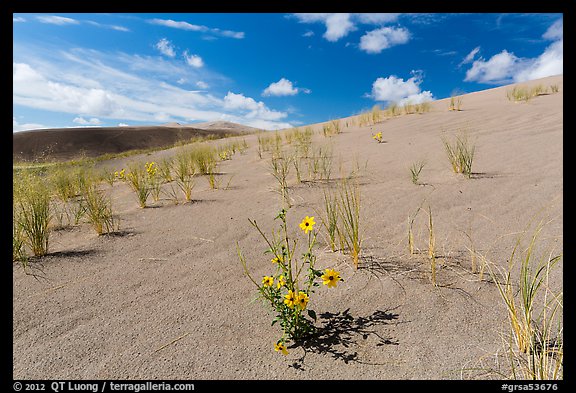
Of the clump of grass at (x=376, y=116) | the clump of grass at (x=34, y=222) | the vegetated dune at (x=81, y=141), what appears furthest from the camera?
the vegetated dune at (x=81, y=141)

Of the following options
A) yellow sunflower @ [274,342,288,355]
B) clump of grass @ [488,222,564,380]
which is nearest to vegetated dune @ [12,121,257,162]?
yellow sunflower @ [274,342,288,355]

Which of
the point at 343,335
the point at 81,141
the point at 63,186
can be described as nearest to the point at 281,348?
the point at 343,335

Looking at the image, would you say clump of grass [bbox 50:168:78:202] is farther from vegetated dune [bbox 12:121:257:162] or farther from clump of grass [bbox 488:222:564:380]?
vegetated dune [bbox 12:121:257:162]

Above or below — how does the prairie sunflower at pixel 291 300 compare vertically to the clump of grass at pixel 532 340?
above

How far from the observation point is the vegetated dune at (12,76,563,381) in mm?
1393

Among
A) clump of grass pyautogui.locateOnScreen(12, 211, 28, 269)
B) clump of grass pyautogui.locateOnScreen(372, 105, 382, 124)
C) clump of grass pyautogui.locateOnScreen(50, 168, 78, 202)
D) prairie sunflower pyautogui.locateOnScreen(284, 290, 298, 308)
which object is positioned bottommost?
prairie sunflower pyautogui.locateOnScreen(284, 290, 298, 308)

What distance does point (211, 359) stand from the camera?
143cm

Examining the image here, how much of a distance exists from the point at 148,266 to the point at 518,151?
15.7ft

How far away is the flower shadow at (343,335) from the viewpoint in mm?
1412

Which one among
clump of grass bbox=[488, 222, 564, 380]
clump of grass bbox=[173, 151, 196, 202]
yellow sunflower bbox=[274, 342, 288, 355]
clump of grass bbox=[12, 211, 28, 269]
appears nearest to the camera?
clump of grass bbox=[488, 222, 564, 380]

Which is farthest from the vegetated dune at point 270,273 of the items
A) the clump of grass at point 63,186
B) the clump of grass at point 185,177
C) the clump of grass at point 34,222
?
the clump of grass at point 63,186

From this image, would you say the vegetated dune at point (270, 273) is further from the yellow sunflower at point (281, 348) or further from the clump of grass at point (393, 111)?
the clump of grass at point (393, 111)

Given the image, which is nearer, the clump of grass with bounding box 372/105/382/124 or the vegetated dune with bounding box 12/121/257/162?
the clump of grass with bounding box 372/105/382/124
